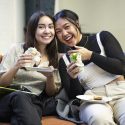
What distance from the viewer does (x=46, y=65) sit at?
1.85 metres

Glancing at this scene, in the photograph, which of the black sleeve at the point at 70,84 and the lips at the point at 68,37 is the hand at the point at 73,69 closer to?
the black sleeve at the point at 70,84

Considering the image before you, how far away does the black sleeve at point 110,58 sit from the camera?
1.69 meters

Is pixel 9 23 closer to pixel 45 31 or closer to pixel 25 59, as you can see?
pixel 45 31

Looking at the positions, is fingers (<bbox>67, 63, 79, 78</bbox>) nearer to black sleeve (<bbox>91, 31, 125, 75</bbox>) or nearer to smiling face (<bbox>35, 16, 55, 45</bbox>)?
black sleeve (<bbox>91, 31, 125, 75</bbox>)

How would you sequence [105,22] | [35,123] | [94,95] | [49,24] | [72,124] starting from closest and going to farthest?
[35,123] → [72,124] → [94,95] → [49,24] → [105,22]

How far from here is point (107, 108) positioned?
1.58 m

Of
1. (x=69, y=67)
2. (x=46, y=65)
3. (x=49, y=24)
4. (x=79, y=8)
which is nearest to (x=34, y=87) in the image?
(x=46, y=65)

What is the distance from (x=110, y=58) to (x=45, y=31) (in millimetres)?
476

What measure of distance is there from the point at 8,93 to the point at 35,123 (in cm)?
32

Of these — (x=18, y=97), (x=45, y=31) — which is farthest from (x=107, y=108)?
(x=45, y=31)

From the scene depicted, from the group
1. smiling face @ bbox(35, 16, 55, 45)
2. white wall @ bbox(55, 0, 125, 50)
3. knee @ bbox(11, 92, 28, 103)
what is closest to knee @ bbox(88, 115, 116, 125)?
knee @ bbox(11, 92, 28, 103)

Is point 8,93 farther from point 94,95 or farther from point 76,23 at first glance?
point 76,23

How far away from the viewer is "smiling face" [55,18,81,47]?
1.81 meters

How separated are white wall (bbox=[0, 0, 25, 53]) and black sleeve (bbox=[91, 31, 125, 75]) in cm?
133
